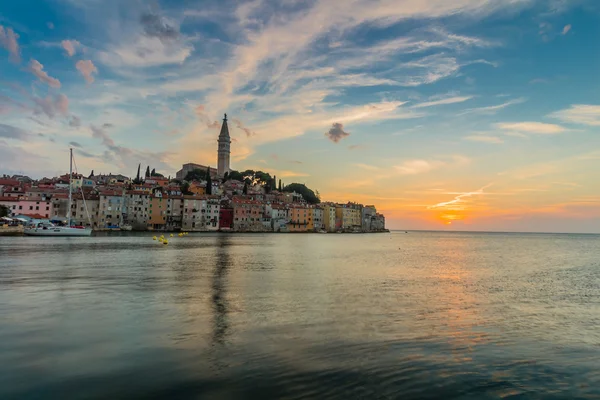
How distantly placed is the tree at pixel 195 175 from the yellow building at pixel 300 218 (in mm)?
40361

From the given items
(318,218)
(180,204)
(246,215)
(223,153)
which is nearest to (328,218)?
(318,218)

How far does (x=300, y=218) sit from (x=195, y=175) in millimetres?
46545

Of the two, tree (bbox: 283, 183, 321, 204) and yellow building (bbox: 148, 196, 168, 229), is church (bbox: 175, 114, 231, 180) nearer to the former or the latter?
tree (bbox: 283, 183, 321, 204)

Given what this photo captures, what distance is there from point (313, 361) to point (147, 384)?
3.25 metres

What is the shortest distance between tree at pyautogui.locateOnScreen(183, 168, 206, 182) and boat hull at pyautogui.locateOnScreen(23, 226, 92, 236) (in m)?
83.3

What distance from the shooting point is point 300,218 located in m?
137

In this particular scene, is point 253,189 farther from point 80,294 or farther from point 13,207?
point 80,294

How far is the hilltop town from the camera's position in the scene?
8931cm

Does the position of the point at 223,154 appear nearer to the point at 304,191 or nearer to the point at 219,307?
the point at 304,191

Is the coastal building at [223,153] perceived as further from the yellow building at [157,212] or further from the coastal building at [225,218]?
the yellow building at [157,212]

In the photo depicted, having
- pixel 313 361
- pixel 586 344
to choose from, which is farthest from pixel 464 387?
pixel 586 344

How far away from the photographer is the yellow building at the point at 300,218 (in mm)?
135375

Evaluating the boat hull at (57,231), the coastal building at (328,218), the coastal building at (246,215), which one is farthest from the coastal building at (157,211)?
the coastal building at (328,218)

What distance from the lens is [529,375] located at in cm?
786
